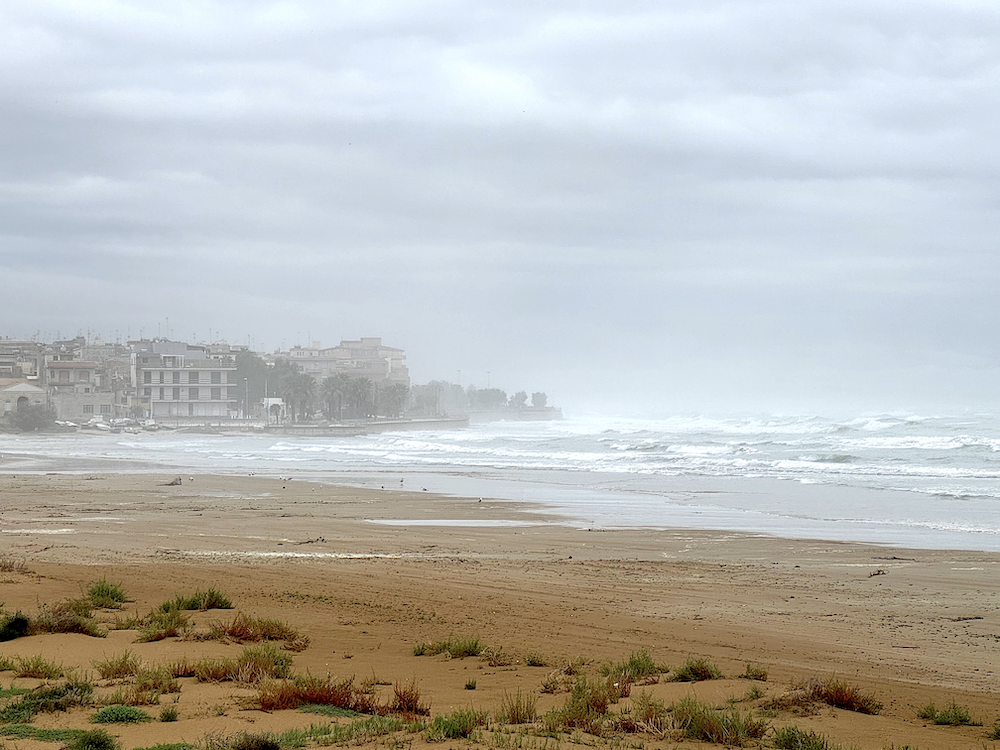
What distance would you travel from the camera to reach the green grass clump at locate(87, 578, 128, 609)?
36.2 ft

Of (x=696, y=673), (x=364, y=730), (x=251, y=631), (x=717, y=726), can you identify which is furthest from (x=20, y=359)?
(x=717, y=726)

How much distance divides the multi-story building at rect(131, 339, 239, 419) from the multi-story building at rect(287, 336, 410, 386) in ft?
101

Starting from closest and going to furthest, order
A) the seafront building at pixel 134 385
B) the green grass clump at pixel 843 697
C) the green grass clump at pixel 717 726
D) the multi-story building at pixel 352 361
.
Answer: the green grass clump at pixel 717 726, the green grass clump at pixel 843 697, the seafront building at pixel 134 385, the multi-story building at pixel 352 361

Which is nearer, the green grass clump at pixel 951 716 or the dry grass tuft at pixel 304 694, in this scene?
the green grass clump at pixel 951 716

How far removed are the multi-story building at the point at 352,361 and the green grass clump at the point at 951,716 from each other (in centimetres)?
14233

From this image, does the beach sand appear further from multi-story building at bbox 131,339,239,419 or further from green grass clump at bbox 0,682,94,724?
multi-story building at bbox 131,339,239,419

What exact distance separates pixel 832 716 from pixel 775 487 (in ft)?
80.9

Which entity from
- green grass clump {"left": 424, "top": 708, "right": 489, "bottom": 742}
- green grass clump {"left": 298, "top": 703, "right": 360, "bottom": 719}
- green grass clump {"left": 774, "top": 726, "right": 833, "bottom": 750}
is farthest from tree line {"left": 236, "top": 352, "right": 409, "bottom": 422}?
green grass clump {"left": 774, "top": 726, "right": 833, "bottom": 750}

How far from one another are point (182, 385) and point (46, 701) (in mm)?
Answer: 114818

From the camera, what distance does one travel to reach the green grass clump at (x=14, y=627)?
9414 millimetres

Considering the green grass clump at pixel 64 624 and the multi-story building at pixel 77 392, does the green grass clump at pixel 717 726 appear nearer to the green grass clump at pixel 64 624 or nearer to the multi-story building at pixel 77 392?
the green grass clump at pixel 64 624

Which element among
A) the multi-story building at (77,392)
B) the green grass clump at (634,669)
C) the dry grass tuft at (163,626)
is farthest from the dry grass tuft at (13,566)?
the multi-story building at (77,392)

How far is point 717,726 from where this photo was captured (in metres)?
6.73

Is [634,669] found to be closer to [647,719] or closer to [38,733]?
[647,719]
